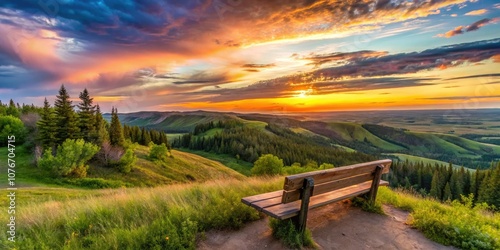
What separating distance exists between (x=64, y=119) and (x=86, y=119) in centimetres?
437

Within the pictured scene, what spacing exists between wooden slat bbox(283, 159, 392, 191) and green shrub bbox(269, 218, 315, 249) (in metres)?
0.89

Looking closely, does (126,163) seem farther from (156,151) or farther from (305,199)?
(305,199)

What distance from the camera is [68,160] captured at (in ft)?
117

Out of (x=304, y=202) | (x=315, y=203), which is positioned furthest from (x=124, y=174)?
(x=304, y=202)

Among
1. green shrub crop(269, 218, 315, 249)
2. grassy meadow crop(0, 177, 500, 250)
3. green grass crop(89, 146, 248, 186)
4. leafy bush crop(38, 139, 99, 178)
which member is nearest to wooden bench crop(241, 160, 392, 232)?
green shrub crop(269, 218, 315, 249)

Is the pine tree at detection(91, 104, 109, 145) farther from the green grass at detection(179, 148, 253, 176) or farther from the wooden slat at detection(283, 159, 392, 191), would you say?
the green grass at detection(179, 148, 253, 176)

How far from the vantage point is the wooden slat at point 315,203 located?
471cm

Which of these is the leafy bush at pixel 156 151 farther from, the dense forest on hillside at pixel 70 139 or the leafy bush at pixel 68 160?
the leafy bush at pixel 68 160

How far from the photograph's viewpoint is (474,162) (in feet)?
496

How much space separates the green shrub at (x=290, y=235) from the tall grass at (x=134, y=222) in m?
0.77

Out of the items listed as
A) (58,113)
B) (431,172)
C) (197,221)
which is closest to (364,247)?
(197,221)

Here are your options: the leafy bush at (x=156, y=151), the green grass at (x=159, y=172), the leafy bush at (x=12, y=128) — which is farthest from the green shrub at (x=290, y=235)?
the leafy bush at (x=12, y=128)

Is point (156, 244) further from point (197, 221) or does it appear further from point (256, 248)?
point (256, 248)

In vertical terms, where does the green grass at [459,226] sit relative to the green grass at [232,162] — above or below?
above
